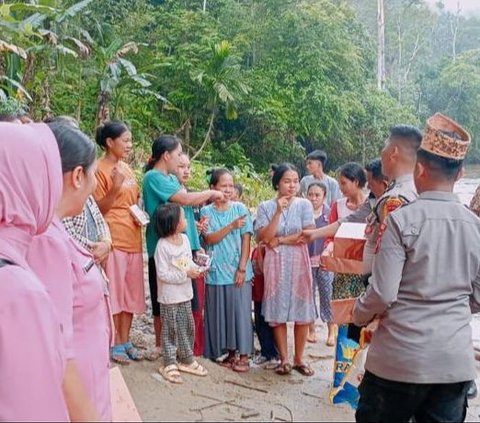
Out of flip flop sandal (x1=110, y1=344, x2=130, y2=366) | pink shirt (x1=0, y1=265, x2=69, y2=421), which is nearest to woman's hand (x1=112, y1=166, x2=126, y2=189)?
flip flop sandal (x1=110, y1=344, x2=130, y2=366)

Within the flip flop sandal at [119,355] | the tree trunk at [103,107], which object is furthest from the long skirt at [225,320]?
the tree trunk at [103,107]

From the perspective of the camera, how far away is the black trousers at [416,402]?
2137 millimetres

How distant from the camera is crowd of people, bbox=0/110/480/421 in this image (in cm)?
125

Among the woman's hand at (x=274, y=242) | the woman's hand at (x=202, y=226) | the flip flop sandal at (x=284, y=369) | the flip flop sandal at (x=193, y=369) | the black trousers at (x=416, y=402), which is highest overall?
the woman's hand at (x=202, y=226)

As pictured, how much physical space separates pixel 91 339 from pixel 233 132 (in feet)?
52.8

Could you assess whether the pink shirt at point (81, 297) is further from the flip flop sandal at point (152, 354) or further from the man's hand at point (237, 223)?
the man's hand at point (237, 223)

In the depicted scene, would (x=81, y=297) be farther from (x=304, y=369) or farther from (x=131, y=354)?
(x=304, y=369)

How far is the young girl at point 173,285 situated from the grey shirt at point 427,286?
1897 mm

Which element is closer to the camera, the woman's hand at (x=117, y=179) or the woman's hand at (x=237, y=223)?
the woman's hand at (x=117, y=179)

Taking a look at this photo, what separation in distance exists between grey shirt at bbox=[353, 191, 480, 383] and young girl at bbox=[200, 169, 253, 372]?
7.19 feet

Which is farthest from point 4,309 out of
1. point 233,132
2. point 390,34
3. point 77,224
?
point 390,34

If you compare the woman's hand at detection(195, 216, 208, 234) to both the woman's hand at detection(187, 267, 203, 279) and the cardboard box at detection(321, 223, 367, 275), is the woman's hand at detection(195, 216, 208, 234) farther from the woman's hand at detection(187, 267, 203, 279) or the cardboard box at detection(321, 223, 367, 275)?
the cardboard box at detection(321, 223, 367, 275)

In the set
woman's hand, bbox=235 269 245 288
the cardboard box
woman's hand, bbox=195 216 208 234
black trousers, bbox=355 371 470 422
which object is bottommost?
woman's hand, bbox=235 269 245 288

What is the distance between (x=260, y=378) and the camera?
4246 millimetres
